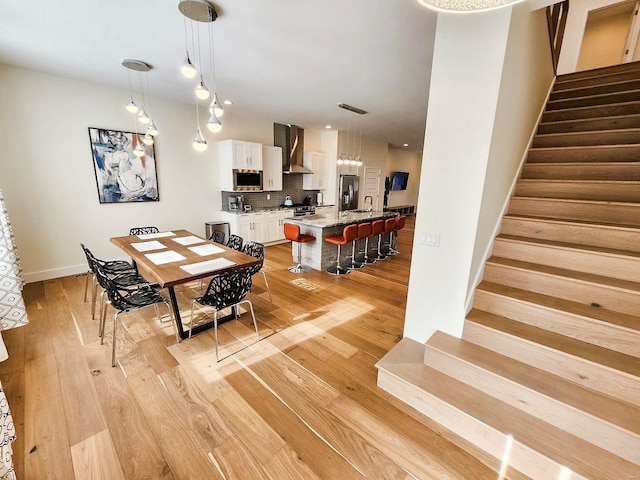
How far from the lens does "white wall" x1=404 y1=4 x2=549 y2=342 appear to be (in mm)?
1766

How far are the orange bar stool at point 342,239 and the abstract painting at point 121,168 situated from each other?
3275mm

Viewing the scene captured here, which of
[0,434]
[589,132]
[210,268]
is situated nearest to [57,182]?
[210,268]

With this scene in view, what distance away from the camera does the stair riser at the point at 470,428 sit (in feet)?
4.66

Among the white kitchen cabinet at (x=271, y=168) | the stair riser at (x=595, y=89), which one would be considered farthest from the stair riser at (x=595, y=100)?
the white kitchen cabinet at (x=271, y=168)

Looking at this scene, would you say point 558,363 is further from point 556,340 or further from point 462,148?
point 462,148

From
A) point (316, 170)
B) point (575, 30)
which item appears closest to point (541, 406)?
point (316, 170)

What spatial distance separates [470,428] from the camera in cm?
164

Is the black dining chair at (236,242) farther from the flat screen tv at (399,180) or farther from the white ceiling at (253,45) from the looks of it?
the flat screen tv at (399,180)

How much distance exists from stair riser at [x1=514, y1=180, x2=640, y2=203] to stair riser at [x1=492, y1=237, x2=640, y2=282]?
721 millimetres

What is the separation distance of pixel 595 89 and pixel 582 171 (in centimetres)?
185

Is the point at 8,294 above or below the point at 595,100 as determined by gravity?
below

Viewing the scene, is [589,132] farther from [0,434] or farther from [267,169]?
[267,169]

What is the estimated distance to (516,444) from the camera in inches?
58.2

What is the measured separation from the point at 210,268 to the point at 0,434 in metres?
1.52
